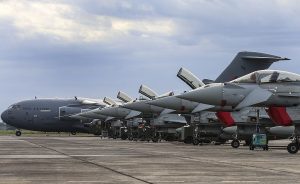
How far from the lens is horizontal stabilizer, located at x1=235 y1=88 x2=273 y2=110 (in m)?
22.6

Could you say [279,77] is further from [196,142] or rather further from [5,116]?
[5,116]

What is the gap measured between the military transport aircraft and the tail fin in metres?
7.93

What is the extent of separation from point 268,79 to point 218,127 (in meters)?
11.3

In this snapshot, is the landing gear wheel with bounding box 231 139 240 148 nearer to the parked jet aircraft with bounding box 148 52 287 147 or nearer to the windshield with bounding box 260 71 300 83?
the parked jet aircraft with bounding box 148 52 287 147

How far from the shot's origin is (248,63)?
32500mm

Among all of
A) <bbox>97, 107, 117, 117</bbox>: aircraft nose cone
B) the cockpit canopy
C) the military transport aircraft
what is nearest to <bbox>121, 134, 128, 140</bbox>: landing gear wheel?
<bbox>97, 107, 117, 117</bbox>: aircraft nose cone

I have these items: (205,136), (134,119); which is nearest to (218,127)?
(205,136)

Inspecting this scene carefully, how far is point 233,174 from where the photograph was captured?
12.5 m

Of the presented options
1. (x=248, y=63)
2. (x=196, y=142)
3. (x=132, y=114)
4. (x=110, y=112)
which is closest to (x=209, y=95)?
(x=248, y=63)

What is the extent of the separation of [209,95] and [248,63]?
930cm

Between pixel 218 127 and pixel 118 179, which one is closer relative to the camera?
pixel 118 179

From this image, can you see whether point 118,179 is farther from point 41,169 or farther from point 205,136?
point 205,136

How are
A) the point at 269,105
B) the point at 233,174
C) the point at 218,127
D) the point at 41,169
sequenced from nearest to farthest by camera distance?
the point at 233,174
the point at 41,169
the point at 269,105
the point at 218,127

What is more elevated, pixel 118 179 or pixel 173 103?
pixel 173 103
